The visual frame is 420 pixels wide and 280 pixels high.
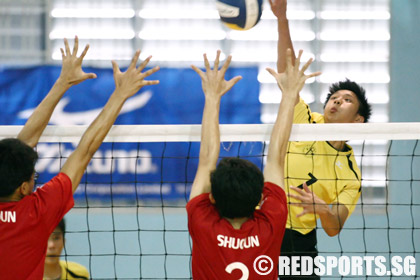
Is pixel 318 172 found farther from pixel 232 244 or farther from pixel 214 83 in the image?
pixel 232 244

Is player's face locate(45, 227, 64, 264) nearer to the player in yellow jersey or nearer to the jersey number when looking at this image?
the player in yellow jersey

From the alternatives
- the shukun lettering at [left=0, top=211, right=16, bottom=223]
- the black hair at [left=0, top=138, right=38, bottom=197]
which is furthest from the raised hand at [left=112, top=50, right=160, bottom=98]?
the shukun lettering at [left=0, top=211, right=16, bottom=223]

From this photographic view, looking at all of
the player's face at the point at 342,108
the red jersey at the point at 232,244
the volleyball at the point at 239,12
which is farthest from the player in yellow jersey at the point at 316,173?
the red jersey at the point at 232,244

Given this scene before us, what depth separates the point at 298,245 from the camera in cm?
388

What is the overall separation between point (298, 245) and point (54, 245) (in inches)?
64.5

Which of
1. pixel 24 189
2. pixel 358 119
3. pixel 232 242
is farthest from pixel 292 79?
pixel 358 119

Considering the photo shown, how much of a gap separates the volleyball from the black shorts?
1.26 m

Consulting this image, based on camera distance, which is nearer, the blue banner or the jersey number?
the jersey number

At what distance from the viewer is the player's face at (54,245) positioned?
4277 mm

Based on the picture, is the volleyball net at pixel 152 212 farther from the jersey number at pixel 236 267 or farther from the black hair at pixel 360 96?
the jersey number at pixel 236 267

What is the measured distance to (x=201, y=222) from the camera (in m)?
2.41

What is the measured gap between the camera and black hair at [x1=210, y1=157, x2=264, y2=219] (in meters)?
2.35

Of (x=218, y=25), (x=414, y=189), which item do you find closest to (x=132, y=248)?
(x=218, y=25)

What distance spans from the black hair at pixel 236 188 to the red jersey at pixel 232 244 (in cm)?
6
